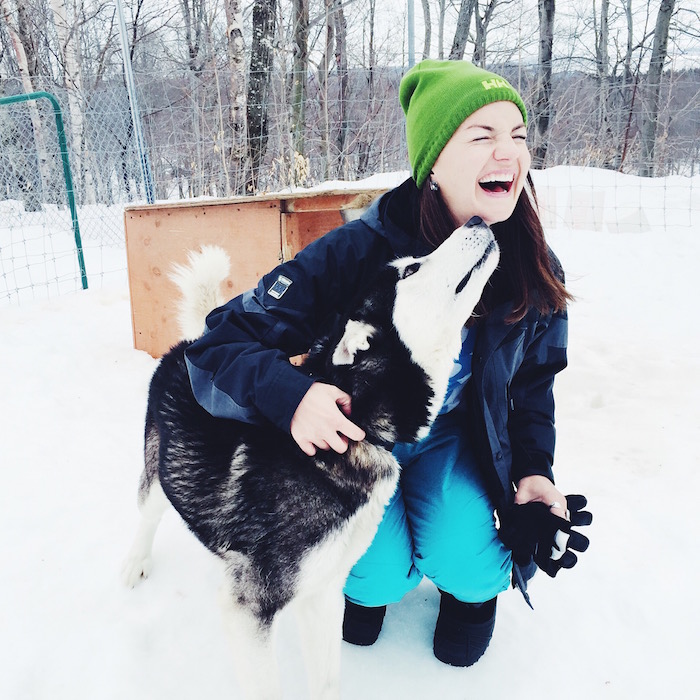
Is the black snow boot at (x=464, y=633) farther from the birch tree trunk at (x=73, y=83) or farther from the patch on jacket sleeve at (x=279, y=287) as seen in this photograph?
the birch tree trunk at (x=73, y=83)

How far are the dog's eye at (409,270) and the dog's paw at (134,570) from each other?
117 cm

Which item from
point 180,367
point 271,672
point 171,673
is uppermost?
point 180,367

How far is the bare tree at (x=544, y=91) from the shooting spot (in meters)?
8.03

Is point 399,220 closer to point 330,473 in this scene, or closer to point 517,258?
point 517,258

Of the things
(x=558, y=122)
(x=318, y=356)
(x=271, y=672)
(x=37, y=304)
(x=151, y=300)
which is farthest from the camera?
(x=558, y=122)

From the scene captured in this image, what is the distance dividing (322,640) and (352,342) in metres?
0.69

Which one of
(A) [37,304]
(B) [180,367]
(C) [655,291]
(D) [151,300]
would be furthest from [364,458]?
(C) [655,291]

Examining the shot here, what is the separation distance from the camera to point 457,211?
131 centimetres

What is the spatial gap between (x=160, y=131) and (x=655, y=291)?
11.3 metres

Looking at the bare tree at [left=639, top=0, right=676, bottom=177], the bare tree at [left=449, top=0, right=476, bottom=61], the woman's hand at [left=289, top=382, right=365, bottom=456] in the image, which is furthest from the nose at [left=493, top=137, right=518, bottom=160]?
the bare tree at [left=449, top=0, right=476, bottom=61]

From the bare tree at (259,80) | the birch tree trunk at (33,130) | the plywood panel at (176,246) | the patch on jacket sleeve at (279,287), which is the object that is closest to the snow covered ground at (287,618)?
the plywood panel at (176,246)

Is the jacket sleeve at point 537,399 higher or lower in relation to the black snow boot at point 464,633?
higher

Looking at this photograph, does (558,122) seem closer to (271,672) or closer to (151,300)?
(151,300)

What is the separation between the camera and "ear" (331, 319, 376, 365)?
1123mm
